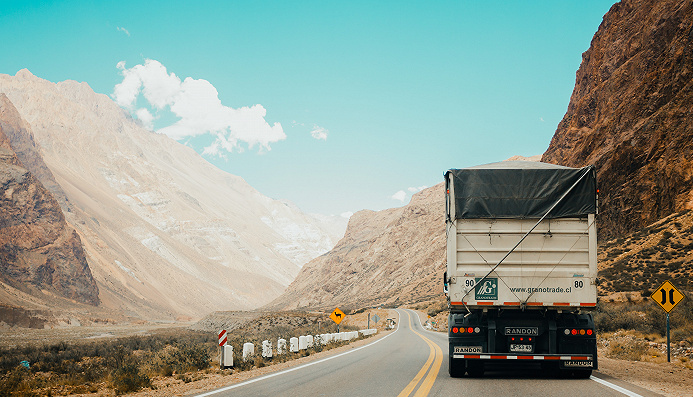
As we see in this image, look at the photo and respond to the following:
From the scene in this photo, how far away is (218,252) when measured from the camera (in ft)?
617

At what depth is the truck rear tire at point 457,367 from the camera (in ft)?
37.3

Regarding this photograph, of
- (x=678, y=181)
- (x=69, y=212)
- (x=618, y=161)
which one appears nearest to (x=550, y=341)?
(x=678, y=181)

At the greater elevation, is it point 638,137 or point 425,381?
point 638,137

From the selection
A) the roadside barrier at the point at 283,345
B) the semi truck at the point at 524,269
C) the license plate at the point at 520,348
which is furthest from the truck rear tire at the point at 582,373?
the roadside barrier at the point at 283,345

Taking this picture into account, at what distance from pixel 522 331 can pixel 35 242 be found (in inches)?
4020

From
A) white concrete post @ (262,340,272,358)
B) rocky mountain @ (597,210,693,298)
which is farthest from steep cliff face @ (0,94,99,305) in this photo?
rocky mountain @ (597,210,693,298)

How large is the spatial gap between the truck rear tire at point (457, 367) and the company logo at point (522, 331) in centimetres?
125

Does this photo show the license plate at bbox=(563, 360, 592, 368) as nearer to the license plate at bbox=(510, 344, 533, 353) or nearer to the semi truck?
the semi truck

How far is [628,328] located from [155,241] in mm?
147237

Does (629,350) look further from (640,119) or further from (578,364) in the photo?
(640,119)

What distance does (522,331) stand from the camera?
1073cm

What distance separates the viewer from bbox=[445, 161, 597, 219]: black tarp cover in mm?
11031

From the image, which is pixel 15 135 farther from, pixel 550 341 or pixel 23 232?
pixel 550 341

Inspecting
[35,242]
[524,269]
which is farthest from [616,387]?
[35,242]
